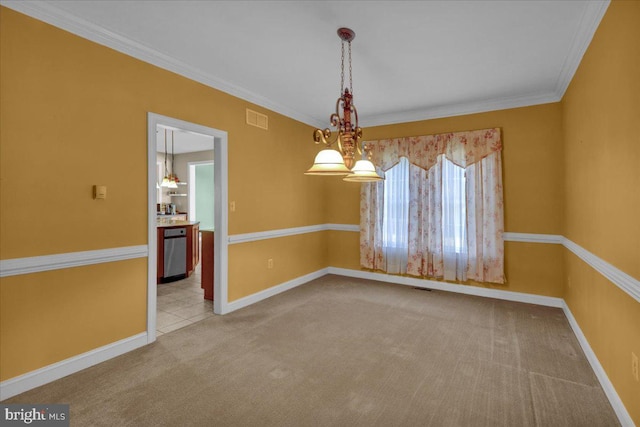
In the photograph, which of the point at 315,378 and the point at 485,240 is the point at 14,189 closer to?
the point at 315,378

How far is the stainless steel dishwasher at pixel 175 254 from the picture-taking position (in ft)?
16.5

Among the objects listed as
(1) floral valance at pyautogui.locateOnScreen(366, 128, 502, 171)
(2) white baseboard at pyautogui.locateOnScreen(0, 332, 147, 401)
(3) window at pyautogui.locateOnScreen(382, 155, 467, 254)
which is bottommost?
(2) white baseboard at pyautogui.locateOnScreen(0, 332, 147, 401)

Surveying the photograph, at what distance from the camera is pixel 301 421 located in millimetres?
1884

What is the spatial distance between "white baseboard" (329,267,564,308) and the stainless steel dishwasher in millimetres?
2712

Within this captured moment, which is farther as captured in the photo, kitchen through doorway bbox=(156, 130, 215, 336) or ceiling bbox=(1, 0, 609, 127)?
kitchen through doorway bbox=(156, 130, 215, 336)

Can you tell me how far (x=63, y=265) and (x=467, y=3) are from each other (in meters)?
3.59

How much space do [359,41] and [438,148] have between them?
242cm

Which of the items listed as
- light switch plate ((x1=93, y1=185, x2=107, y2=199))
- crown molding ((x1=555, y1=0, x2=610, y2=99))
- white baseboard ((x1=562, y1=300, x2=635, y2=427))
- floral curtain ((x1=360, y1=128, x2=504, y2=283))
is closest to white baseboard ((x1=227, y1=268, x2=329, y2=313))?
floral curtain ((x1=360, y1=128, x2=504, y2=283))

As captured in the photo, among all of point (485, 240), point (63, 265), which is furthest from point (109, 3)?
point (485, 240)

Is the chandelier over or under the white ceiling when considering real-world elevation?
under

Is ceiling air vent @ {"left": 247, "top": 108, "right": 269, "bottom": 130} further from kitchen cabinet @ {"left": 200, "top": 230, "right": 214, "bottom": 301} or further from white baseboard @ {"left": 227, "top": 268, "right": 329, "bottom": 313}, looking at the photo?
white baseboard @ {"left": 227, "top": 268, "right": 329, "bottom": 313}

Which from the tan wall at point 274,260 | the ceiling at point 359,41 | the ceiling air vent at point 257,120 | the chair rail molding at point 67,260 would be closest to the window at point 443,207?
the ceiling at point 359,41

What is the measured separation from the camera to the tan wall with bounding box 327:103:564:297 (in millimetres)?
3943

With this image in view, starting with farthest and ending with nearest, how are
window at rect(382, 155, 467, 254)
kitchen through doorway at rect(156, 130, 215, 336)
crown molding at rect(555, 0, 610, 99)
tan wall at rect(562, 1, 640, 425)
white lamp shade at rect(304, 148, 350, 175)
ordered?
window at rect(382, 155, 467, 254), kitchen through doorway at rect(156, 130, 215, 336), white lamp shade at rect(304, 148, 350, 175), crown molding at rect(555, 0, 610, 99), tan wall at rect(562, 1, 640, 425)
